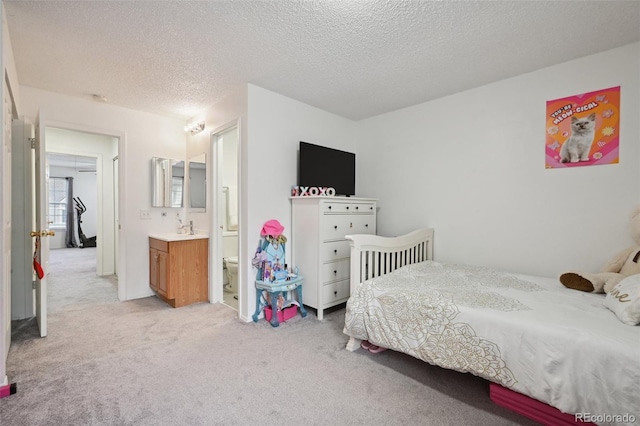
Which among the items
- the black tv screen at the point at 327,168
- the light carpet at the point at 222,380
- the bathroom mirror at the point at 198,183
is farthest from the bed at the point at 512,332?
the bathroom mirror at the point at 198,183

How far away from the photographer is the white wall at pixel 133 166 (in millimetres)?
3266

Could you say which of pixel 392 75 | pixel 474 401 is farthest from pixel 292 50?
pixel 474 401

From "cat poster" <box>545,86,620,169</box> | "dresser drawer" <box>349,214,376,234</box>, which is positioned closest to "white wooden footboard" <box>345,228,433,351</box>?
"dresser drawer" <box>349,214,376,234</box>

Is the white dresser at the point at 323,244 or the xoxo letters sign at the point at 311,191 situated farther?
the xoxo letters sign at the point at 311,191

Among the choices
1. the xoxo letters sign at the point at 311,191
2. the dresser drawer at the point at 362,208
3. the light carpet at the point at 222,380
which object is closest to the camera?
the light carpet at the point at 222,380

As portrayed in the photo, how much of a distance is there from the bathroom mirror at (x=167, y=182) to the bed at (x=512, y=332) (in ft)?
8.81

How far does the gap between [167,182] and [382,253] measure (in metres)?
2.88

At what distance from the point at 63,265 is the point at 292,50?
624 cm

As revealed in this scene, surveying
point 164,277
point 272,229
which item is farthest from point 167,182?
point 272,229

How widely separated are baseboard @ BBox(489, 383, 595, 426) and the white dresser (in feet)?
5.34

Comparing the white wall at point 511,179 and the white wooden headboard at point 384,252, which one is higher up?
the white wall at point 511,179

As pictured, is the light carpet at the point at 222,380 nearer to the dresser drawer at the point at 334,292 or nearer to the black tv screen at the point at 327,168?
the dresser drawer at the point at 334,292

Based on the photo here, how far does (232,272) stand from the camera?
3.82 meters

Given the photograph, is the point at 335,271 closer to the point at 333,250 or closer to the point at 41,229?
the point at 333,250
